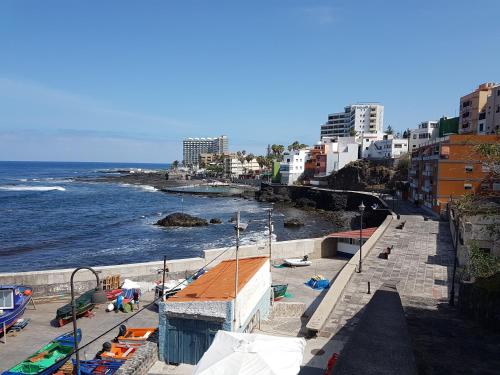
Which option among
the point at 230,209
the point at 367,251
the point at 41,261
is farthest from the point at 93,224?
the point at 367,251

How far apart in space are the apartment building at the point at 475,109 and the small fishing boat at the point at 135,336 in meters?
67.4

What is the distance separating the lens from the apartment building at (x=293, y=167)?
110281 millimetres

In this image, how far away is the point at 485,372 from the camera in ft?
27.0

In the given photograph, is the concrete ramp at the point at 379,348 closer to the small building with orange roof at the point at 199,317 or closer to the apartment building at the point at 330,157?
the small building with orange roof at the point at 199,317

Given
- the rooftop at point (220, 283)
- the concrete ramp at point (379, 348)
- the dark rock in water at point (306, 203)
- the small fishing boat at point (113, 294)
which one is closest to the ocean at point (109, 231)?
the dark rock in water at point (306, 203)

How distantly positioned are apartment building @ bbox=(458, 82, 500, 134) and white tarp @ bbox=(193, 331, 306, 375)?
69316 mm

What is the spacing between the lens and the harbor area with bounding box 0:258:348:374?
13352mm

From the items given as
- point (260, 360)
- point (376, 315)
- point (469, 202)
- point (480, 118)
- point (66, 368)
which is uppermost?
point (480, 118)

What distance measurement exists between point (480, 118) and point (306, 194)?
1424 inches

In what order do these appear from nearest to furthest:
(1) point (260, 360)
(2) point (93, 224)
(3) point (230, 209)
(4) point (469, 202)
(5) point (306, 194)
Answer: (1) point (260, 360) → (4) point (469, 202) → (2) point (93, 224) → (3) point (230, 209) → (5) point (306, 194)

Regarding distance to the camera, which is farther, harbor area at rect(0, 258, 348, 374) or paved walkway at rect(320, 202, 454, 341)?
paved walkway at rect(320, 202, 454, 341)

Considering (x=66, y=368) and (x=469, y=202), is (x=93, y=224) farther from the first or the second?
(x=469, y=202)

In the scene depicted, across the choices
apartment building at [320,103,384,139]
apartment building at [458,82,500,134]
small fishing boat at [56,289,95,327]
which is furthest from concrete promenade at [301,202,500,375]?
apartment building at [320,103,384,139]

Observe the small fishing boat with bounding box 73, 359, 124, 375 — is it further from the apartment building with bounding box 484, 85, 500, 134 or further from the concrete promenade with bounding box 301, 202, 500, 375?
the apartment building with bounding box 484, 85, 500, 134
